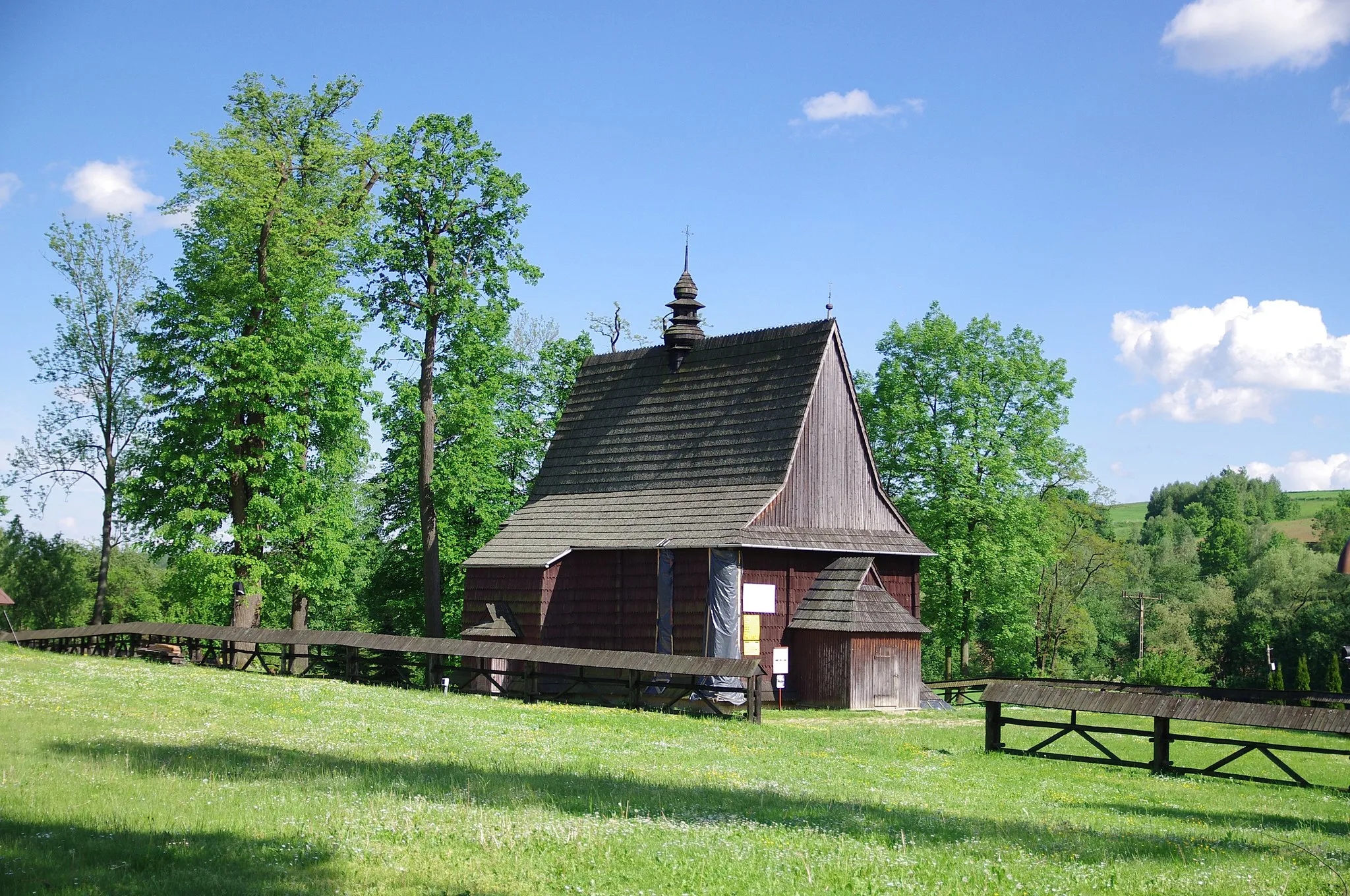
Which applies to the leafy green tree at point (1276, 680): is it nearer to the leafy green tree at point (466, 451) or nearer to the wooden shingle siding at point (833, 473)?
the wooden shingle siding at point (833, 473)

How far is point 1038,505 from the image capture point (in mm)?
44312

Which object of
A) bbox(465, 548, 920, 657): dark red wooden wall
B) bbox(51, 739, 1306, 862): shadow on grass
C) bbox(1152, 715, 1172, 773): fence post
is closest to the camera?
bbox(51, 739, 1306, 862): shadow on grass

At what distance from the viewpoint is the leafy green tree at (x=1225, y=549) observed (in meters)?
97.6

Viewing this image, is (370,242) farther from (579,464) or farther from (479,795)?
(479,795)

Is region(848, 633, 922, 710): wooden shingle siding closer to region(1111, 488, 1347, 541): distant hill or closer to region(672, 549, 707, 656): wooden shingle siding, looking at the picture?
region(672, 549, 707, 656): wooden shingle siding

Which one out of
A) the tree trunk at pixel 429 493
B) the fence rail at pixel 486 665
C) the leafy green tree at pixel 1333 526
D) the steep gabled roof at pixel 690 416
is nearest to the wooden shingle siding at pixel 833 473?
the steep gabled roof at pixel 690 416

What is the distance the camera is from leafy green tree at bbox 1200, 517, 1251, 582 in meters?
97.6

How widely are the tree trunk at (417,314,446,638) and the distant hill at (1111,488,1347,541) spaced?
8531 cm

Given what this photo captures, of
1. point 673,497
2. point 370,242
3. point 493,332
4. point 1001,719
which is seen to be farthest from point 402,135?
point 1001,719

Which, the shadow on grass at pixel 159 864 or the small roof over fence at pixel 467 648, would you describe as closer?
the shadow on grass at pixel 159 864

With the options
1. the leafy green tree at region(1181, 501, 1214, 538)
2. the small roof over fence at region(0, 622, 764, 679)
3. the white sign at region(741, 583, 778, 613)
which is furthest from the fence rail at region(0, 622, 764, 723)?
the leafy green tree at region(1181, 501, 1214, 538)

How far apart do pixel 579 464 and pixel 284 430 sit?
8.72 meters

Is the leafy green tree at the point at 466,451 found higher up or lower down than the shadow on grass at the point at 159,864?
higher up

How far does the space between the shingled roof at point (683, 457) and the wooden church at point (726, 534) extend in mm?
56
